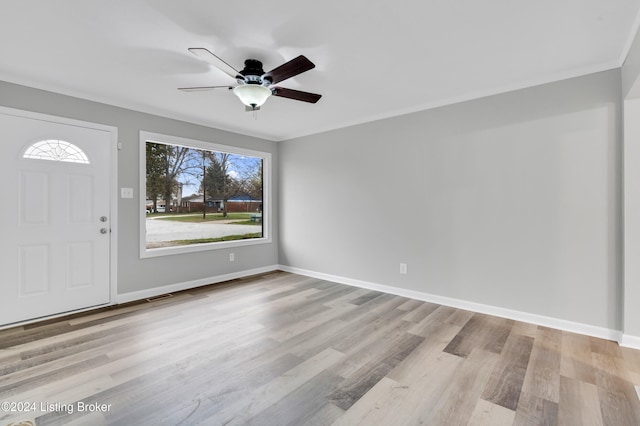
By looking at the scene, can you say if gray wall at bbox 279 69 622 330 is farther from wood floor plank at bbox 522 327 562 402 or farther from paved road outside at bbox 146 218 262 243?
paved road outside at bbox 146 218 262 243

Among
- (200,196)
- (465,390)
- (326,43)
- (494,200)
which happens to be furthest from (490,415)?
(200,196)

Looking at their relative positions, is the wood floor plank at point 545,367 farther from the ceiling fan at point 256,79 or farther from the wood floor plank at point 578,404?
the ceiling fan at point 256,79

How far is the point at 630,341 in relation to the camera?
2432mm

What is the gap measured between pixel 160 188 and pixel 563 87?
473 centimetres

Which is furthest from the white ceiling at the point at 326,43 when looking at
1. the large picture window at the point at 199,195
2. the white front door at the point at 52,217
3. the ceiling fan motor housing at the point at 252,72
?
the large picture window at the point at 199,195

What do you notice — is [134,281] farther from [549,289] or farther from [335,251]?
[549,289]

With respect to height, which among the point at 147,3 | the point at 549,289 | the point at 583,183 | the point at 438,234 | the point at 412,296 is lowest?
the point at 412,296

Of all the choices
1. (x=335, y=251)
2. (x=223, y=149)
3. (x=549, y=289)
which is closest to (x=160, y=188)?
(x=223, y=149)

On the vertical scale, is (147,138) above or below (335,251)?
above

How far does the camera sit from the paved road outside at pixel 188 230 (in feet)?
13.2

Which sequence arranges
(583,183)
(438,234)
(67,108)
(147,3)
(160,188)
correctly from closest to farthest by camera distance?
(147,3), (583,183), (67,108), (438,234), (160,188)

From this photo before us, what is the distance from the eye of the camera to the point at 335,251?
456 cm

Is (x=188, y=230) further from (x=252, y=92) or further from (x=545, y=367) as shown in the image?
(x=545, y=367)

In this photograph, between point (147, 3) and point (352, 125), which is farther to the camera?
point (352, 125)
